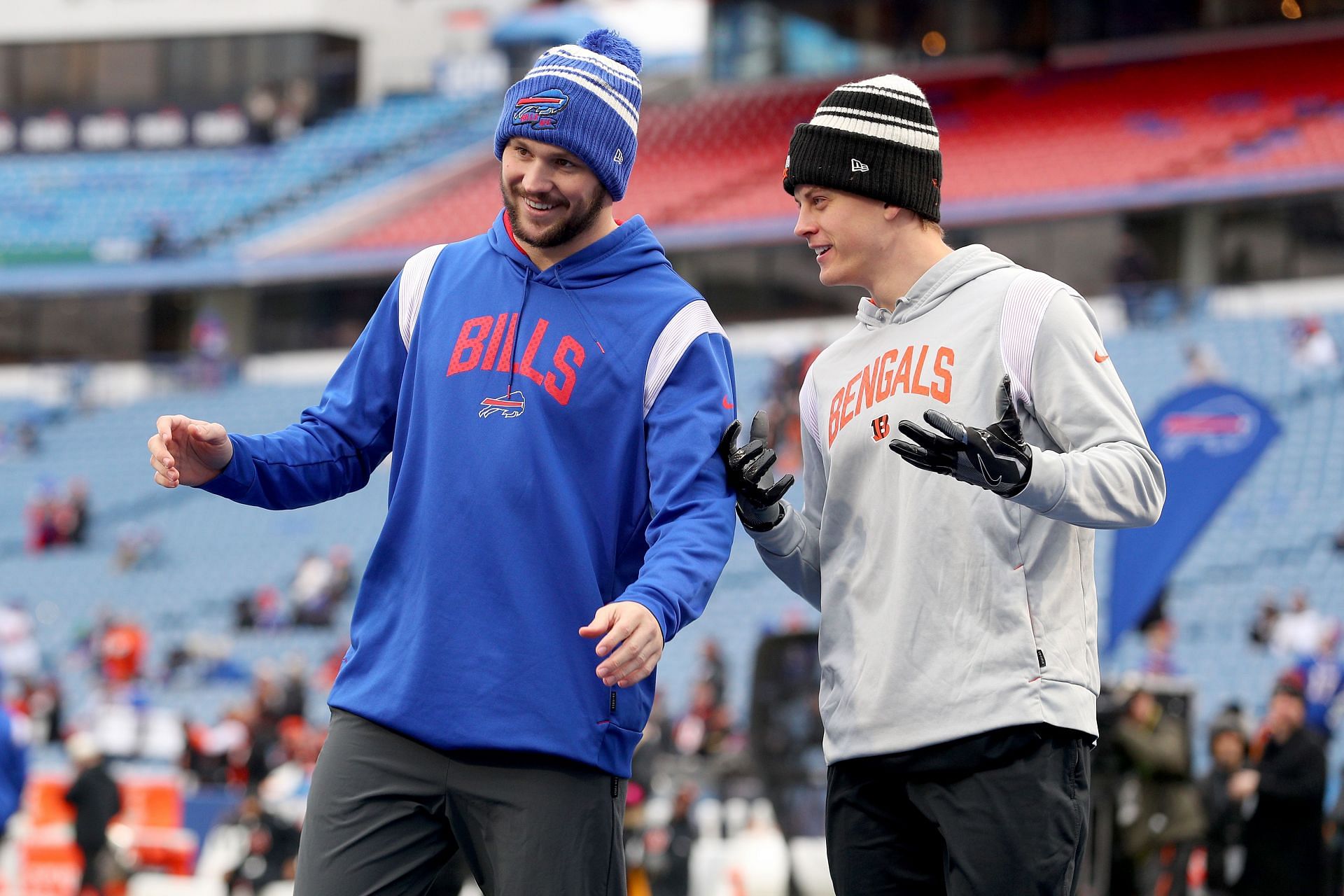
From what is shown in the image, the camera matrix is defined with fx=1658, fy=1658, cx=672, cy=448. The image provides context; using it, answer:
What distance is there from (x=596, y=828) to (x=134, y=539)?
69.2 feet

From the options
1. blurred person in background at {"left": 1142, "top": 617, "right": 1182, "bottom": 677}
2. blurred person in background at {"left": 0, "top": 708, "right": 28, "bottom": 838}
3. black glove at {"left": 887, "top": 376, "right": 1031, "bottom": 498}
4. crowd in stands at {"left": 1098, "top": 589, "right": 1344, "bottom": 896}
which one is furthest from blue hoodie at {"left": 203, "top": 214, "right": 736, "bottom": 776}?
blurred person in background at {"left": 1142, "top": 617, "right": 1182, "bottom": 677}

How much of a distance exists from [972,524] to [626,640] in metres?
0.65

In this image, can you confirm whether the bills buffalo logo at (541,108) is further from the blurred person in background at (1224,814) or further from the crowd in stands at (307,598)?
the crowd in stands at (307,598)

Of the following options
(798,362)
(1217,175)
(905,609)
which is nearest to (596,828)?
(905,609)

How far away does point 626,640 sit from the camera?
2.44 meters

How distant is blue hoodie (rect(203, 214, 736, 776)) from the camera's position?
2691 millimetres

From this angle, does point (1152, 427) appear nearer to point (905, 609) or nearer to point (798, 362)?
point (905, 609)

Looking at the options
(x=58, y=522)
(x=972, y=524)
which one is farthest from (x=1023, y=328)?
(x=58, y=522)

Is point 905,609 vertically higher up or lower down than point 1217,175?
lower down

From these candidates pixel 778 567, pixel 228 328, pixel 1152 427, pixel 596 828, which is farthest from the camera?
pixel 228 328

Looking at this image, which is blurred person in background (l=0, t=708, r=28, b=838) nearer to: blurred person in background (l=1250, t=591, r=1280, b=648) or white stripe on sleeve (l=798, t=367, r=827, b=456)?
white stripe on sleeve (l=798, t=367, r=827, b=456)

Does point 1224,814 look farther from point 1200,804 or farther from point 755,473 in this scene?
point 755,473

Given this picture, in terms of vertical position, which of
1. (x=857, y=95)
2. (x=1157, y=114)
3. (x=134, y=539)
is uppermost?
(x=1157, y=114)

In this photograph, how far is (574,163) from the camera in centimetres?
289
